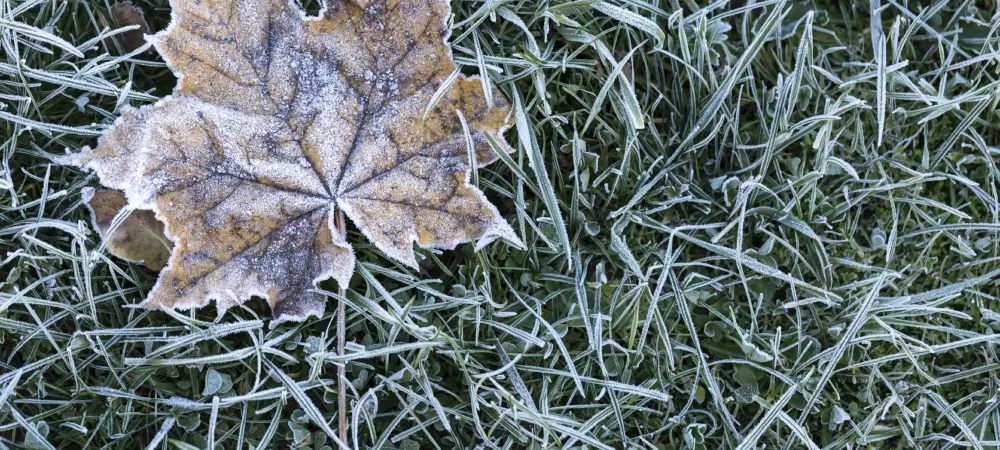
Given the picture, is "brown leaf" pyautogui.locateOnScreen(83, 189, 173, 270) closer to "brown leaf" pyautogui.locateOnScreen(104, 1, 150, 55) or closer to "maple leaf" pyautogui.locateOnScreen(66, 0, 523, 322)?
"maple leaf" pyautogui.locateOnScreen(66, 0, 523, 322)

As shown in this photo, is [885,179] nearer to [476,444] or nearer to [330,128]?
[476,444]

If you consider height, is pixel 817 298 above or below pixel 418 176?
below

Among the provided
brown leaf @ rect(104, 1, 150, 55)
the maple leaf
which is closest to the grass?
brown leaf @ rect(104, 1, 150, 55)

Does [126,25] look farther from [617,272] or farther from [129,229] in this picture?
[617,272]

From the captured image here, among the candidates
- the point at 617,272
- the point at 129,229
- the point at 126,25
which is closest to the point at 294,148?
the point at 129,229

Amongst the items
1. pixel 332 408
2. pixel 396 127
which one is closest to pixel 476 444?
pixel 332 408

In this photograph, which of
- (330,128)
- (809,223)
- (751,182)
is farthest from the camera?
(809,223)
